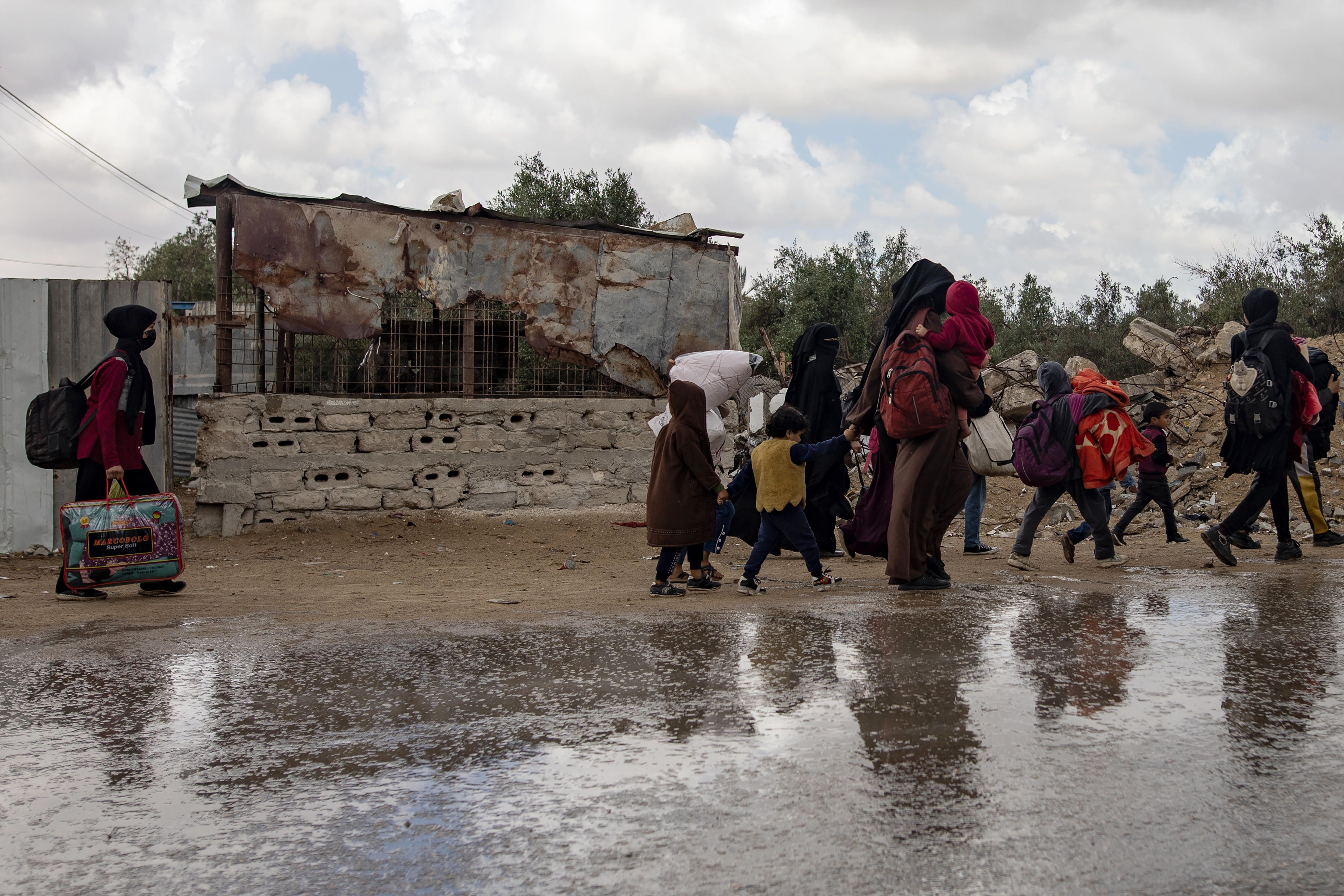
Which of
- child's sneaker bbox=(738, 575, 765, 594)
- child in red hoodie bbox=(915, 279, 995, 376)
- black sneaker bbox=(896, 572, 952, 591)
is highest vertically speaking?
child in red hoodie bbox=(915, 279, 995, 376)

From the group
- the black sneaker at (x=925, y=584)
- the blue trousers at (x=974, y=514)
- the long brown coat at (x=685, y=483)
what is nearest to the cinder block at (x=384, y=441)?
the long brown coat at (x=685, y=483)

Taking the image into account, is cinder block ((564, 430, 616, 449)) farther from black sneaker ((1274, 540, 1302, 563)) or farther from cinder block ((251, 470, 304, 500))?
black sneaker ((1274, 540, 1302, 563))

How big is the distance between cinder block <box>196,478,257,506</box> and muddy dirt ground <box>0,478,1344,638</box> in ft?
1.23

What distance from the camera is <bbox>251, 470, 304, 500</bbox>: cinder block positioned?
34.0ft

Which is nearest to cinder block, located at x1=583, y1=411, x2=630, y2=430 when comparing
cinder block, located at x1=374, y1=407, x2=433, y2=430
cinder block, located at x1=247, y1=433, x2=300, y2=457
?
cinder block, located at x1=374, y1=407, x2=433, y2=430

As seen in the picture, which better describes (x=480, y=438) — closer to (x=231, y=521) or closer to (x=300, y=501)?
(x=300, y=501)

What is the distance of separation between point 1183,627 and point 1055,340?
2020 centimetres

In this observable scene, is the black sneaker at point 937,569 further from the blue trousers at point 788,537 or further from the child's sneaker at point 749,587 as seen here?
the child's sneaker at point 749,587

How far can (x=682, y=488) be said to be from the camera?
6219mm

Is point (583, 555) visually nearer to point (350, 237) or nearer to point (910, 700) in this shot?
point (350, 237)

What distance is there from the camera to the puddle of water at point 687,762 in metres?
2.29

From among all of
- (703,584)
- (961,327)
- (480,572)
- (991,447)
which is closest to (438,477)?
(480,572)

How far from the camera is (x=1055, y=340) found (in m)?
23.6

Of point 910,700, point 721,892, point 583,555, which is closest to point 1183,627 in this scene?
point 910,700
